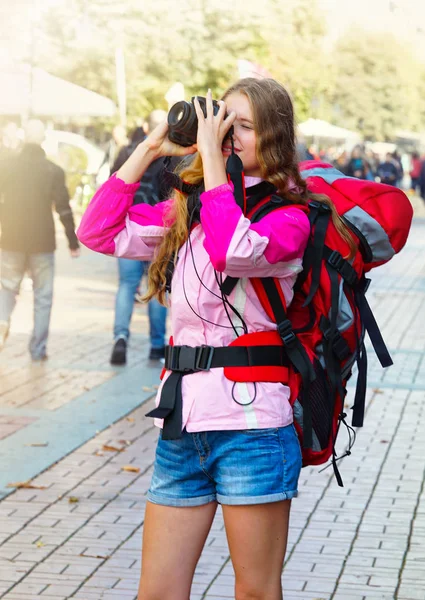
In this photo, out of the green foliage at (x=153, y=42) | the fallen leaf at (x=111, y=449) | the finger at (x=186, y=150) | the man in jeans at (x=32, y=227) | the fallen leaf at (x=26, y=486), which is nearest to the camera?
the finger at (x=186, y=150)

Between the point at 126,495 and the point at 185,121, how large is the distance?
3.12 m

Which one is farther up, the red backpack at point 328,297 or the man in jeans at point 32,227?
the red backpack at point 328,297

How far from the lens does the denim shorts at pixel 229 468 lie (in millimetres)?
2869

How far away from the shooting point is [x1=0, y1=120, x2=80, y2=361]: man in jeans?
9125 mm

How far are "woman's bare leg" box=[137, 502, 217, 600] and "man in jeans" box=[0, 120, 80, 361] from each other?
250 inches

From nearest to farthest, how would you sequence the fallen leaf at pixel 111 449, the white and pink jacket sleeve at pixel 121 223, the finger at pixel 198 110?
the finger at pixel 198 110 < the white and pink jacket sleeve at pixel 121 223 < the fallen leaf at pixel 111 449

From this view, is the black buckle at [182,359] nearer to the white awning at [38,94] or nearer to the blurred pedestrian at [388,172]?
the white awning at [38,94]

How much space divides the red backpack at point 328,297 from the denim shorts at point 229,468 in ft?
0.36

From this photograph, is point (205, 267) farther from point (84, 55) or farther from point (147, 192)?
point (84, 55)

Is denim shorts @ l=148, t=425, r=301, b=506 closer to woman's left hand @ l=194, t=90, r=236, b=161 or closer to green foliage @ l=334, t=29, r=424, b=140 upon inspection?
woman's left hand @ l=194, t=90, r=236, b=161

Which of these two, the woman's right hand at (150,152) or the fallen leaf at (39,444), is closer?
the woman's right hand at (150,152)

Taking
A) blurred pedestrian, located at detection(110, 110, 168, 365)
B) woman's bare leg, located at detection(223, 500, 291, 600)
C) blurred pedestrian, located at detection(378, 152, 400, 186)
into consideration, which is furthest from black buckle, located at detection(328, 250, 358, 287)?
blurred pedestrian, located at detection(378, 152, 400, 186)

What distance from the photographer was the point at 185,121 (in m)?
2.93

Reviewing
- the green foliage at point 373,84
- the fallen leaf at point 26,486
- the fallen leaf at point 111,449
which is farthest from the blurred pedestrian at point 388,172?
the green foliage at point 373,84
